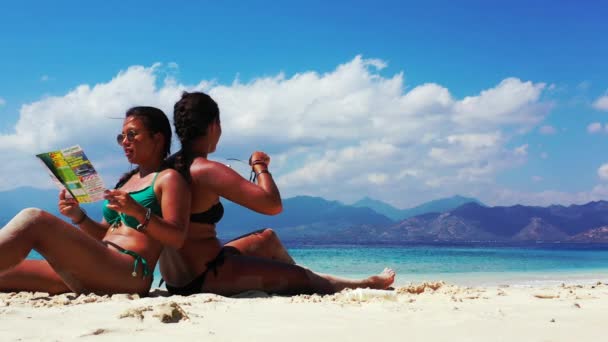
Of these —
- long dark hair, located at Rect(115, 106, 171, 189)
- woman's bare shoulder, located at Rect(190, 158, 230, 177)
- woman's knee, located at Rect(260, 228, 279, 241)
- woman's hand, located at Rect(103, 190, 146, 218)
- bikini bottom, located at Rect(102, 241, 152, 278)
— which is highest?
long dark hair, located at Rect(115, 106, 171, 189)

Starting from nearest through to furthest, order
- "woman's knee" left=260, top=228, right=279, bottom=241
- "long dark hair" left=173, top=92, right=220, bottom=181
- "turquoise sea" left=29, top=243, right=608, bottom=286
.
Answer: "long dark hair" left=173, top=92, right=220, bottom=181, "woman's knee" left=260, top=228, right=279, bottom=241, "turquoise sea" left=29, top=243, right=608, bottom=286

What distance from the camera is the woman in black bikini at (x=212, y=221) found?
4.24 m

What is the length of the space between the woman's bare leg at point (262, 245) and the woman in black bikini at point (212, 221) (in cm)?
3

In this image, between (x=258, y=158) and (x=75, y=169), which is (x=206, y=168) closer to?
(x=258, y=158)

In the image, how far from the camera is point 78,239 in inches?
152

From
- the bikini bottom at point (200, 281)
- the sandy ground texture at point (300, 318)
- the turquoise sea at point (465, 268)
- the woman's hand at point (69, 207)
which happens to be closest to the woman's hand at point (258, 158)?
the bikini bottom at point (200, 281)

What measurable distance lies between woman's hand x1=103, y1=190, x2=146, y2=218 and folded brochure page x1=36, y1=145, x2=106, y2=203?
0.19 metres

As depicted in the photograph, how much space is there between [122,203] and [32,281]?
1.45m

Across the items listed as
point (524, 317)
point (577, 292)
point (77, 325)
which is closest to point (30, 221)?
point (77, 325)

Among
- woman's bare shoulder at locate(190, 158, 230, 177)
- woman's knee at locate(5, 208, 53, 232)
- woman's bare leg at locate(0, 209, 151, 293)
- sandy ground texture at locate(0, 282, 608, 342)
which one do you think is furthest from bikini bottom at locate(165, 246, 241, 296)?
woman's knee at locate(5, 208, 53, 232)

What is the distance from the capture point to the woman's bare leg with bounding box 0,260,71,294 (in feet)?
15.1

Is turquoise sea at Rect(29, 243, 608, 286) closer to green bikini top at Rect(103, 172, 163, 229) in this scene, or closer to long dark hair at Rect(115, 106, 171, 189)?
long dark hair at Rect(115, 106, 171, 189)

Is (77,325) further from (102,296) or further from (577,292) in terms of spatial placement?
(577,292)

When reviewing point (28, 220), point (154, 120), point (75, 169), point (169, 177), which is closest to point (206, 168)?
point (169, 177)
